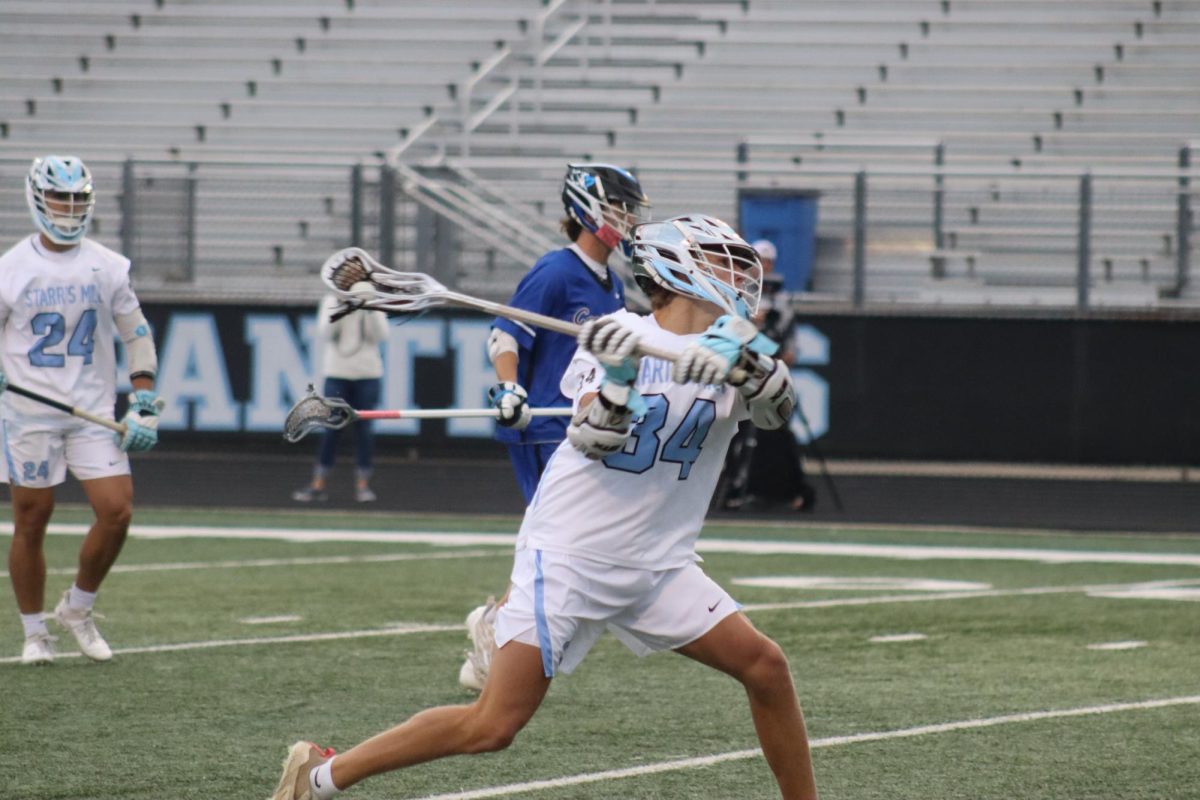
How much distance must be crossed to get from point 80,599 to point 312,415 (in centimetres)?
264

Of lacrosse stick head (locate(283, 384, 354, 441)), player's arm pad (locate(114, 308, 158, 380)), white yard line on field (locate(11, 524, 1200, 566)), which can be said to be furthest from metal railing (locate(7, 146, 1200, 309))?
lacrosse stick head (locate(283, 384, 354, 441))

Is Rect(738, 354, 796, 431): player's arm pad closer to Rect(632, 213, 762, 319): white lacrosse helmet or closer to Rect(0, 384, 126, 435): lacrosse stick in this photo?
Rect(632, 213, 762, 319): white lacrosse helmet

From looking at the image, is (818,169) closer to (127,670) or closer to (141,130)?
(141,130)

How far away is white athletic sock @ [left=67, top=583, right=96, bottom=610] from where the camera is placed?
28.6 ft

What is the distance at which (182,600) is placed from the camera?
1071 centimetres

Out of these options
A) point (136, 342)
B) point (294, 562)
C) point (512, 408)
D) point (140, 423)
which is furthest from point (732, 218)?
point (512, 408)

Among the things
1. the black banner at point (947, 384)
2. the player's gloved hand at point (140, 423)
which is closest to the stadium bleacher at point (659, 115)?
the black banner at point (947, 384)

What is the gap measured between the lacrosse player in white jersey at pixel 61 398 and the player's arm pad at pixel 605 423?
155 inches

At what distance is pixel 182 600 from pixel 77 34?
16.8m

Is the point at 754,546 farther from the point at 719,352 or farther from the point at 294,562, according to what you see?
the point at 719,352

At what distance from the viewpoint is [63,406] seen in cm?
850

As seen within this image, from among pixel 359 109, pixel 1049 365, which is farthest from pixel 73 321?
pixel 359 109

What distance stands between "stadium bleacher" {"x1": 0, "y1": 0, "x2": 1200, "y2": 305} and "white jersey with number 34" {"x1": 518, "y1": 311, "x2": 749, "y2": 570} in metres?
12.8

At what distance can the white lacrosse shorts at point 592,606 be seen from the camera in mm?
5293
